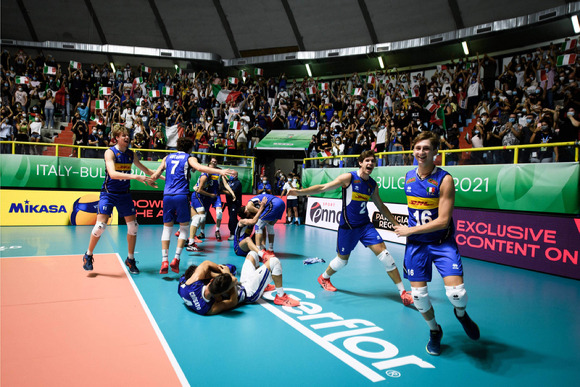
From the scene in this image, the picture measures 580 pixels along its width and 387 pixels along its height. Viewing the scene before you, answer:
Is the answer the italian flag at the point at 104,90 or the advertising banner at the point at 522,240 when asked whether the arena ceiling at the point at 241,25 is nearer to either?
the italian flag at the point at 104,90

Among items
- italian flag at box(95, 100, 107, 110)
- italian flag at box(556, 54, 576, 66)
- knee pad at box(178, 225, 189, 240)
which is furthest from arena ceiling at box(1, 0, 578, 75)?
knee pad at box(178, 225, 189, 240)

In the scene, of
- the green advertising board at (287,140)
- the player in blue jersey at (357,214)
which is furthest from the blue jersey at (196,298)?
the green advertising board at (287,140)

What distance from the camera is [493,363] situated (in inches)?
133

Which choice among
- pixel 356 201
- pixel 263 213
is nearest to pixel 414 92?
pixel 263 213

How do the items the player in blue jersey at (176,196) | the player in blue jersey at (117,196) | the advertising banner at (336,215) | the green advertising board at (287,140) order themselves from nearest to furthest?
the player in blue jersey at (117,196) < the player in blue jersey at (176,196) < the advertising banner at (336,215) < the green advertising board at (287,140)

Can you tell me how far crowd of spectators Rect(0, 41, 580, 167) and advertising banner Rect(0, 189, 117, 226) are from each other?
1.58 metres

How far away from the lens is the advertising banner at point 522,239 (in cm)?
682

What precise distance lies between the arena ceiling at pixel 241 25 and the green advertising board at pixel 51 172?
51.1 ft

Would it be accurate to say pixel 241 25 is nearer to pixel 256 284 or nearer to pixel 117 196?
pixel 117 196

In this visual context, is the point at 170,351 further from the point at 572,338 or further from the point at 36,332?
the point at 572,338

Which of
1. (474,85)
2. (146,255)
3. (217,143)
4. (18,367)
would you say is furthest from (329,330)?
(474,85)

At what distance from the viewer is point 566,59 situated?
13461 mm

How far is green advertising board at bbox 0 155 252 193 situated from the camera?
11664 millimetres

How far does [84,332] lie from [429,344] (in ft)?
11.5
